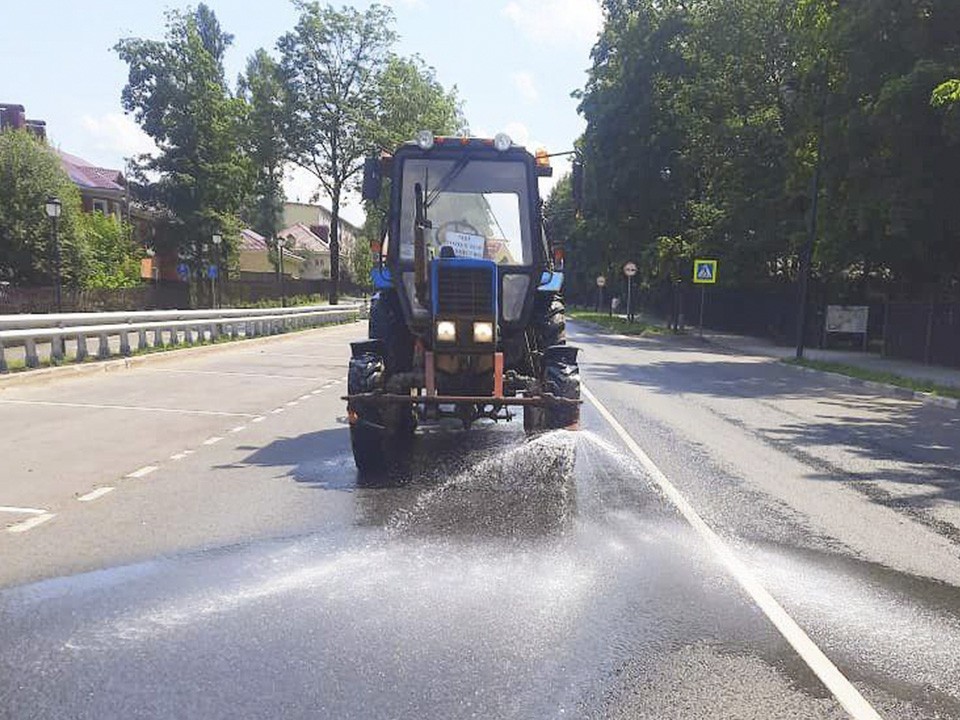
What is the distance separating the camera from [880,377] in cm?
1894

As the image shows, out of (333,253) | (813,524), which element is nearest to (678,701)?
(813,524)

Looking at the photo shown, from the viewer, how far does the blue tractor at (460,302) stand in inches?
309

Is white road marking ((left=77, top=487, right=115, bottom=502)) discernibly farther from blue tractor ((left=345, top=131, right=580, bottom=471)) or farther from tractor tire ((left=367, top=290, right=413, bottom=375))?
tractor tire ((left=367, top=290, right=413, bottom=375))

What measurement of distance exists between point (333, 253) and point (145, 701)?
53.2 m

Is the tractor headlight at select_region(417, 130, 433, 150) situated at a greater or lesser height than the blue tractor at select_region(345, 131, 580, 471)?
greater

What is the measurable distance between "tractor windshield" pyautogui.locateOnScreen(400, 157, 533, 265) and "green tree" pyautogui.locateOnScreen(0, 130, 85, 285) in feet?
112

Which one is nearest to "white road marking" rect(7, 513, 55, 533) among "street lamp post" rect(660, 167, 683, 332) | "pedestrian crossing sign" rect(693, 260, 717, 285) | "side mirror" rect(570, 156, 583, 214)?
"side mirror" rect(570, 156, 583, 214)

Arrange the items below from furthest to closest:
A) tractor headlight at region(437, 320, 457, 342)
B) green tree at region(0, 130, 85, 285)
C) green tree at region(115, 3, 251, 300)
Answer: green tree at region(115, 3, 251, 300)
green tree at region(0, 130, 85, 285)
tractor headlight at region(437, 320, 457, 342)

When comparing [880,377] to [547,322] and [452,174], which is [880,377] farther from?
[452,174]

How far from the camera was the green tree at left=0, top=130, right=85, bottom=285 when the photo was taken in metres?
37.4

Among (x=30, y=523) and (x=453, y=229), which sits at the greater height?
(x=453, y=229)

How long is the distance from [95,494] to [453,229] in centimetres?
411

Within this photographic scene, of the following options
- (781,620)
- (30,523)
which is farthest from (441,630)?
(30,523)

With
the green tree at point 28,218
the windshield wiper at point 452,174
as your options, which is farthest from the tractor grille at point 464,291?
the green tree at point 28,218
